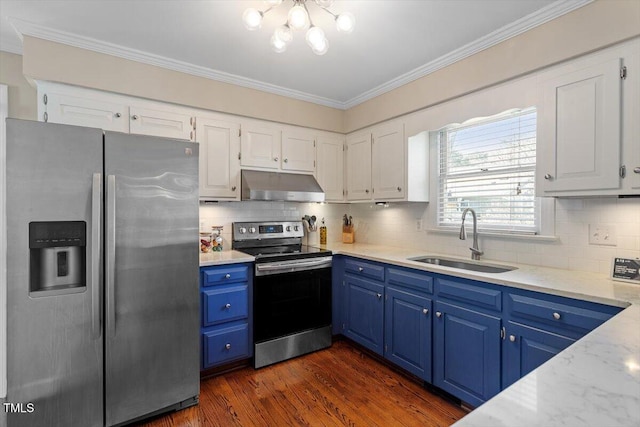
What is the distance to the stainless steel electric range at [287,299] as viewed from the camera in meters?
2.70

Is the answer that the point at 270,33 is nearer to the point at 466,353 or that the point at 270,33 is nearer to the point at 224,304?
the point at 224,304

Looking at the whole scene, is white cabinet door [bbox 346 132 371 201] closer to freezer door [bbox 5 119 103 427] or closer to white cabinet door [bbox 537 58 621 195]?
white cabinet door [bbox 537 58 621 195]

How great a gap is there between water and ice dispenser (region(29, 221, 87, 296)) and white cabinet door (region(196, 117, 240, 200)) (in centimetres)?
114

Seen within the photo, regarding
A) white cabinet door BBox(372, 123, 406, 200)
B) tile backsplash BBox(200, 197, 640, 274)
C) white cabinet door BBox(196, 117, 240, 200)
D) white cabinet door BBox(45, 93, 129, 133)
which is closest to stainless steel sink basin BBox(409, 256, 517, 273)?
tile backsplash BBox(200, 197, 640, 274)

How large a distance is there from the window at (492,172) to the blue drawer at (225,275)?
1.85 m

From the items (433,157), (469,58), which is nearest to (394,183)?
(433,157)

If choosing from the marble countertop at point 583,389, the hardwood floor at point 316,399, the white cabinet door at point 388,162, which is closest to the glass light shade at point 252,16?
the white cabinet door at point 388,162

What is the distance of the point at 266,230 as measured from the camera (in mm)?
3369

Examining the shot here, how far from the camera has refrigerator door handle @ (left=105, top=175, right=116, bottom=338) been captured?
1.85 m

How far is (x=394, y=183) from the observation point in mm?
3131

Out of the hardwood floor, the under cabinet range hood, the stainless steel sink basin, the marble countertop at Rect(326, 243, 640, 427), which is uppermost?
the under cabinet range hood

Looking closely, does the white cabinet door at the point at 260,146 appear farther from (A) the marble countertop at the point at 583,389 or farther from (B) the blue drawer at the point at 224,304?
(A) the marble countertop at the point at 583,389

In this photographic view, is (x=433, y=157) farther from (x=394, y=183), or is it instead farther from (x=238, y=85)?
(x=238, y=85)

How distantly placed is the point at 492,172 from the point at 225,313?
2.44 metres
